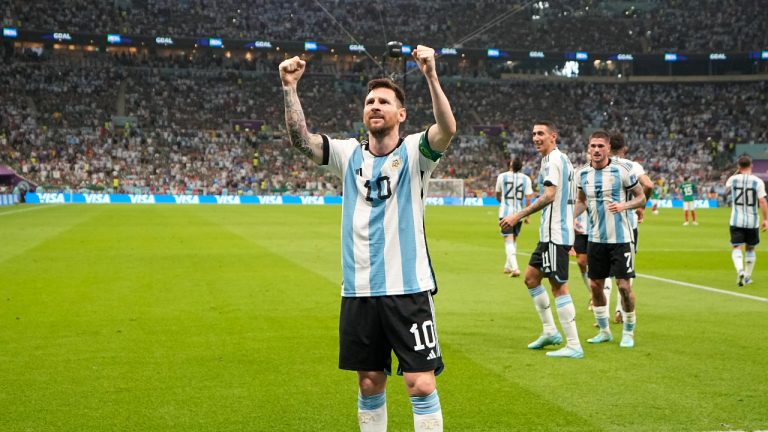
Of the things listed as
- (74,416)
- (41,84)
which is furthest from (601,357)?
(41,84)

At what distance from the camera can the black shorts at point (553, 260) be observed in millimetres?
8828

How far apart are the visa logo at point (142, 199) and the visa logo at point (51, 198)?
180 inches

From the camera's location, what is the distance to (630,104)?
77.8m

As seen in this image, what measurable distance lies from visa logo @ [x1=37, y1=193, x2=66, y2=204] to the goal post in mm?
25655

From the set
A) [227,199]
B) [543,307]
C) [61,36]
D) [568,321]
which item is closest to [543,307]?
[543,307]

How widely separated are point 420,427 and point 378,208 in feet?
4.28

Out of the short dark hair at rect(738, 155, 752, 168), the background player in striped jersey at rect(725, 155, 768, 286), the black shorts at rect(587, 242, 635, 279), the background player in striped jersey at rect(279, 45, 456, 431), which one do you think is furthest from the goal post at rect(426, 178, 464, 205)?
the background player in striped jersey at rect(279, 45, 456, 431)

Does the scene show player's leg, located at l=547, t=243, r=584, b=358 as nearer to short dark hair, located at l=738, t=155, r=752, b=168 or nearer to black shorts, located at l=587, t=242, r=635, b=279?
black shorts, located at l=587, t=242, r=635, b=279

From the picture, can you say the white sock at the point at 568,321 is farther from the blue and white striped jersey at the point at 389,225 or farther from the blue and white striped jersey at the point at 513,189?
the blue and white striped jersey at the point at 513,189

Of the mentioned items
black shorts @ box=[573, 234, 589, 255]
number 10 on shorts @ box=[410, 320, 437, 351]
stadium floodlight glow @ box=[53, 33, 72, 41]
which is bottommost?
black shorts @ box=[573, 234, 589, 255]

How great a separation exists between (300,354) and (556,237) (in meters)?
3.10

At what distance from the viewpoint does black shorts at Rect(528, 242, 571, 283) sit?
29.0ft

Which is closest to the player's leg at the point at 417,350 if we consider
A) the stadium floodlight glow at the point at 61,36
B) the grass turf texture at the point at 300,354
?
the grass turf texture at the point at 300,354

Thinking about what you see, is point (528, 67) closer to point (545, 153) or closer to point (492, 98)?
point (492, 98)
